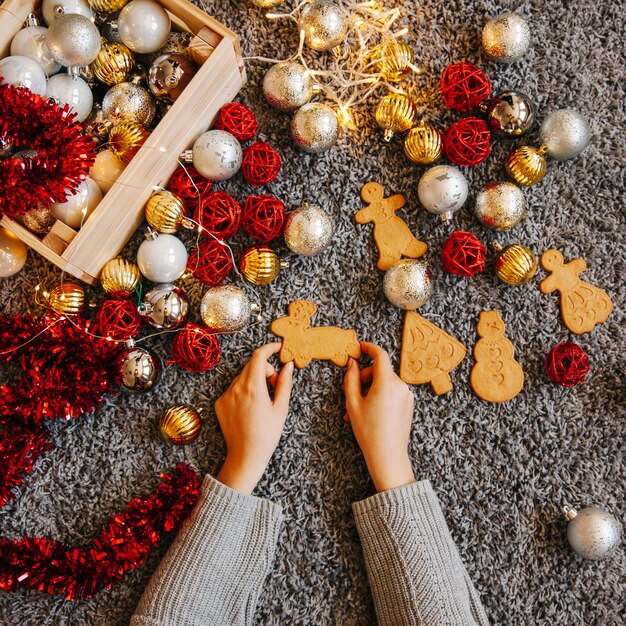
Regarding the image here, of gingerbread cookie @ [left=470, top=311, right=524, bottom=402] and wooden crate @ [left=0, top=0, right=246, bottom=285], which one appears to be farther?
Answer: gingerbread cookie @ [left=470, top=311, right=524, bottom=402]

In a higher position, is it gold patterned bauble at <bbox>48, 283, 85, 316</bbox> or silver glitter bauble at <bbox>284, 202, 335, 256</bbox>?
silver glitter bauble at <bbox>284, 202, 335, 256</bbox>

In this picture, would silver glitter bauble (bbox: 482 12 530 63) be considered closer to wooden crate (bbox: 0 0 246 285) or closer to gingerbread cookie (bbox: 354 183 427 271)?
gingerbread cookie (bbox: 354 183 427 271)

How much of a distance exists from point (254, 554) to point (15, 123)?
2.42ft

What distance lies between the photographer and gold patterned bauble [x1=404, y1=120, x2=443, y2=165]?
0.99 meters

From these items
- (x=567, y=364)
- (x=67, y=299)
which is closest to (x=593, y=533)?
(x=567, y=364)

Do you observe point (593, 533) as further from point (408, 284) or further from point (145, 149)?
point (145, 149)

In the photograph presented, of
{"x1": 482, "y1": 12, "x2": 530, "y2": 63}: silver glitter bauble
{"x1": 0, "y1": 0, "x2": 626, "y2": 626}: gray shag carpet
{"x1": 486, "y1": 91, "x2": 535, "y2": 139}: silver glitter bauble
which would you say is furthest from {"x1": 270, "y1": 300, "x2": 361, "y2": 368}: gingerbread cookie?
{"x1": 482, "y1": 12, "x2": 530, "y2": 63}: silver glitter bauble

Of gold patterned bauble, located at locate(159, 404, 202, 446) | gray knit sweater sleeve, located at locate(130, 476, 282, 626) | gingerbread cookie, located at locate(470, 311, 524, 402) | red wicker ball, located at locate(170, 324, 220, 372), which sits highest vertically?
red wicker ball, located at locate(170, 324, 220, 372)

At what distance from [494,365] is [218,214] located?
53cm

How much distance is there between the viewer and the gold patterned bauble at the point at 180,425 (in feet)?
3.21

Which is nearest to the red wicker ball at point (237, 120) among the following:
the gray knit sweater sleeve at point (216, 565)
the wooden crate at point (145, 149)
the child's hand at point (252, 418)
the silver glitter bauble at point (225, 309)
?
the wooden crate at point (145, 149)

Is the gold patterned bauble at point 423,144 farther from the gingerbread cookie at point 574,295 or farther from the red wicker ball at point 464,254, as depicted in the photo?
the gingerbread cookie at point 574,295

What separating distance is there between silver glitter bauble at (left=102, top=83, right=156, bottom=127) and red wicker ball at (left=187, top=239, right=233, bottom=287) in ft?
0.75

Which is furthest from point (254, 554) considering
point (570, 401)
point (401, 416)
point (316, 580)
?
point (570, 401)
